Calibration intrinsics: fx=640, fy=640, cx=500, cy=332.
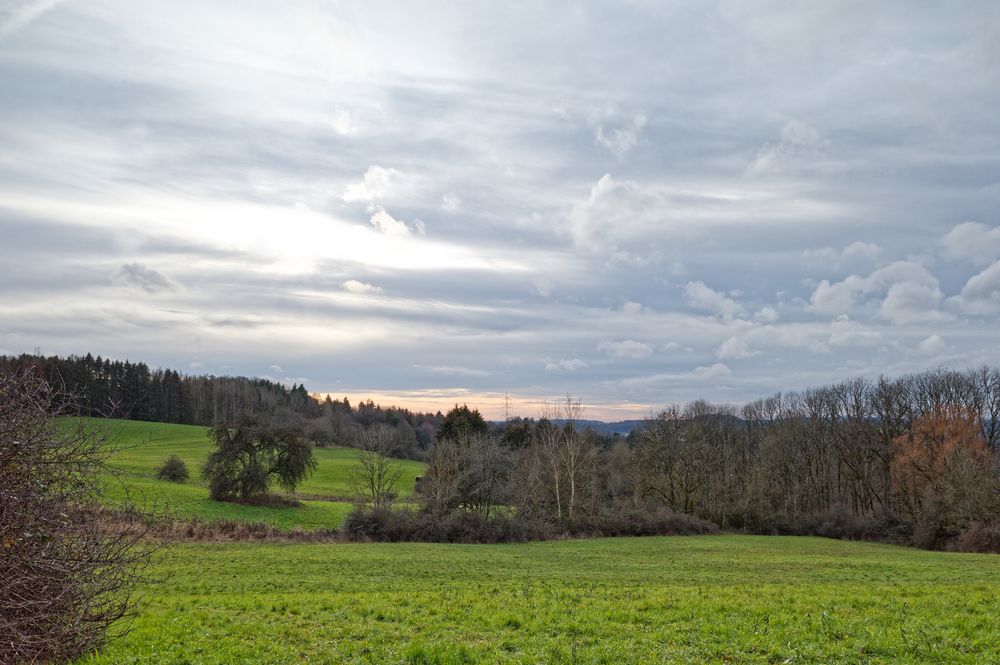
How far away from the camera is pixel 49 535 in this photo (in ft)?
32.4

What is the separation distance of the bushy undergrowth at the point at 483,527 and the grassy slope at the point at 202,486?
8.86 m

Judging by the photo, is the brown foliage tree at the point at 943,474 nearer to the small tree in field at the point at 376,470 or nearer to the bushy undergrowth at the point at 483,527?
the bushy undergrowth at the point at 483,527

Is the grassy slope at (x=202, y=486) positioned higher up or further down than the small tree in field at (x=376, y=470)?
further down

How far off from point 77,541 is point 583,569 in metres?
24.0

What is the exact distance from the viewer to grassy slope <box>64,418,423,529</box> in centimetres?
5271

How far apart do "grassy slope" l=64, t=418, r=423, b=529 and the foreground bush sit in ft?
3.27

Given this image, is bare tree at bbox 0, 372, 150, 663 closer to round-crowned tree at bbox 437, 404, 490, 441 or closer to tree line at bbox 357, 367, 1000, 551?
tree line at bbox 357, 367, 1000, 551

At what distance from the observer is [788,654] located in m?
10.6

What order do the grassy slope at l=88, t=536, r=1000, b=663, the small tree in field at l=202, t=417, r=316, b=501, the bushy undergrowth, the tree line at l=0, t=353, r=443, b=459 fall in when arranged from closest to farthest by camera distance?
the grassy slope at l=88, t=536, r=1000, b=663, the bushy undergrowth, the small tree in field at l=202, t=417, r=316, b=501, the tree line at l=0, t=353, r=443, b=459

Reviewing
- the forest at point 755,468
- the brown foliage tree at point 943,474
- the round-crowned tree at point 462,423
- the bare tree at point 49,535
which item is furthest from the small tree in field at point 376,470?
the brown foliage tree at point 943,474

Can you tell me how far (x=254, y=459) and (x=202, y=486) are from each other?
10.6 m

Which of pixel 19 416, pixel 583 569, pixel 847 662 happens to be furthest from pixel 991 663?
pixel 583 569

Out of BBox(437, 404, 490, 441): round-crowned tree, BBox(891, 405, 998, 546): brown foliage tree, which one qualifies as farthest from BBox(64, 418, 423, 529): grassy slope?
BBox(891, 405, 998, 546): brown foliage tree

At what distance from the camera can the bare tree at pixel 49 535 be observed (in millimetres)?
9297
